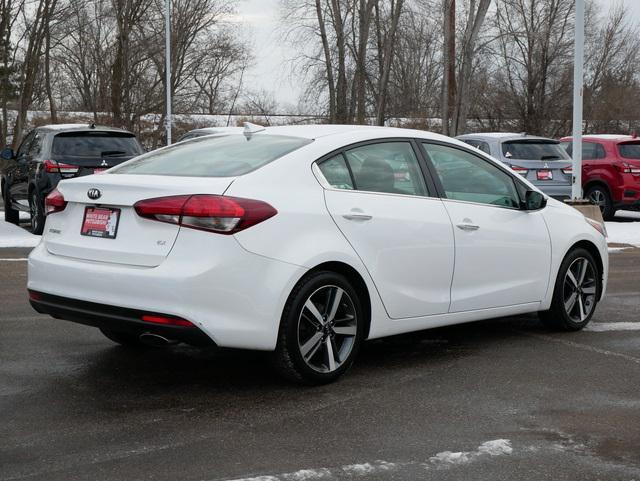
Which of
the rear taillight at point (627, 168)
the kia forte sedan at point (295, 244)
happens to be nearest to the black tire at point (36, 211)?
the kia forte sedan at point (295, 244)

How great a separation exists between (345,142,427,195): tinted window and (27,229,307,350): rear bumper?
3.07ft

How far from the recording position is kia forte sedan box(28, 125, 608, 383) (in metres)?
4.83

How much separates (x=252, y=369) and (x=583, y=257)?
2885 mm

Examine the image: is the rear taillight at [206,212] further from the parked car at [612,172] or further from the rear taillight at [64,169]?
the parked car at [612,172]

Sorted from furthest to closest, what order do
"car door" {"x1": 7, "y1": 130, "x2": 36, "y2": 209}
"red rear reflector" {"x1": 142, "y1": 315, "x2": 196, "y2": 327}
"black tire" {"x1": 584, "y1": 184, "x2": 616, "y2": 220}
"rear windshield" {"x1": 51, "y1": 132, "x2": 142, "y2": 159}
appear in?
"black tire" {"x1": 584, "y1": 184, "x2": 616, "y2": 220} < "car door" {"x1": 7, "y1": 130, "x2": 36, "y2": 209} < "rear windshield" {"x1": 51, "y1": 132, "x2": 142, "y2": 159} < "red rear reflector" {"x1": 142, "y1": 315, "x2": 196, "y2": 327}

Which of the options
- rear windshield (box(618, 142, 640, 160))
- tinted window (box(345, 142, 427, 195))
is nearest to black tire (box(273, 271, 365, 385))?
tinted window (box(345, 142, 427, 195))

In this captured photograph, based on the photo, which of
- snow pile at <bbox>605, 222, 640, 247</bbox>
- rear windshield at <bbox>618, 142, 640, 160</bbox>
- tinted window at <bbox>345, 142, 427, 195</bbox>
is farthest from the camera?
rear windshield at <bbox>618, 142, 640, 160</bbox>

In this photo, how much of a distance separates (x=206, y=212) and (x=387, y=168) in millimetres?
1507

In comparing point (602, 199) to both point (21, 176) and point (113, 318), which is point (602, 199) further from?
point (113, 318)

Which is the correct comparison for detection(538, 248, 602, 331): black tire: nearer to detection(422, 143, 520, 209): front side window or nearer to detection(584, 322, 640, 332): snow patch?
detection(584, 322, 640, 332): snow patch

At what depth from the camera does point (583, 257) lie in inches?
280

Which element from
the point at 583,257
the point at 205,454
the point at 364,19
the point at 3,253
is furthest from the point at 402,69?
the point at 205,454

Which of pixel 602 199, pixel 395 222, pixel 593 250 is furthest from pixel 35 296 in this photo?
pixel 602 199

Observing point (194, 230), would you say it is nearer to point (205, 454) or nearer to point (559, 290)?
point (205, 454)
